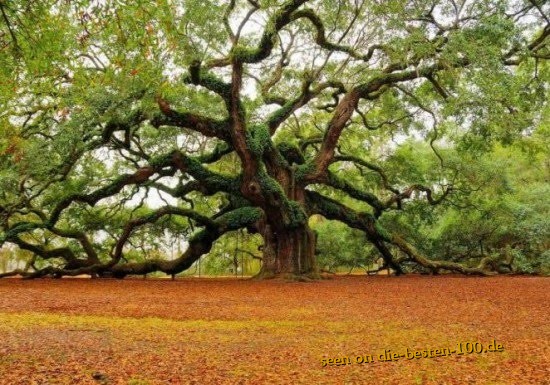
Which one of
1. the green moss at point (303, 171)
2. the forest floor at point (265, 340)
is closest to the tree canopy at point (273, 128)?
the green moss at point (303, 171)

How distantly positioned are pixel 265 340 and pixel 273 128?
36.1 feet

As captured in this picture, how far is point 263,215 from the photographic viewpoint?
16.0 metres

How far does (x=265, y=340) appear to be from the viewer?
205 inches

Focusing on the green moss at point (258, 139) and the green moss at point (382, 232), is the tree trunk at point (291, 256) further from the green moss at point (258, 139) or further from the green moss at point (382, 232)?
the green moss at point (382, 232)

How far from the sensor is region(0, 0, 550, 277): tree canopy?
9539 mm

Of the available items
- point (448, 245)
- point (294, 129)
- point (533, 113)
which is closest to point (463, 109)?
point (533, 113)

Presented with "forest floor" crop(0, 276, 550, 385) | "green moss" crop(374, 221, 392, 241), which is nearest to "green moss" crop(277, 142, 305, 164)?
"green moss" crop(374, 221, 392, 241)

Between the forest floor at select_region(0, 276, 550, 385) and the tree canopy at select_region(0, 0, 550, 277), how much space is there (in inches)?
117

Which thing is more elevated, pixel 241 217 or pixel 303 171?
pixel 303 171

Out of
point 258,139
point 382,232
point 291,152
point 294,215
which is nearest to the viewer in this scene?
point 258,139

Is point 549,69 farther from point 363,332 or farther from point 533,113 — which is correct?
point 363,332

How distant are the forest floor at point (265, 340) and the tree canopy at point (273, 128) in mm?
2966

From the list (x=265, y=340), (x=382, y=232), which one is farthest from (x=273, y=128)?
(x=265, y=340)

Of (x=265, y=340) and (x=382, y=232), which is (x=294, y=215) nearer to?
(x=382, y=232)
